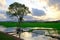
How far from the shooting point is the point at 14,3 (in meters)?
21.8

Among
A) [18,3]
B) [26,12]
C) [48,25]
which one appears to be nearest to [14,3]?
[18,3]

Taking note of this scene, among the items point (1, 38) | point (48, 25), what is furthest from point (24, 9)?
point (1, 38)

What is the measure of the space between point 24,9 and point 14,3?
1.61 m

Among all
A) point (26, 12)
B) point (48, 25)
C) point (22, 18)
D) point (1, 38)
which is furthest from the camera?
point (48, 25)

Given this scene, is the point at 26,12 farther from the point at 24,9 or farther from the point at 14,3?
the point at 14,3

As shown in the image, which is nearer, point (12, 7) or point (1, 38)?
point (1, 38)

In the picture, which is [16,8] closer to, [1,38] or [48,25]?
[48,25]

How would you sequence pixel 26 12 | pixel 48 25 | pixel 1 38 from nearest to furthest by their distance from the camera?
Result: pixel 1 38 < pixel 26 12 < pixel 48 25

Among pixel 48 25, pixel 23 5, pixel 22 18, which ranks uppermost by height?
pixel 23 5

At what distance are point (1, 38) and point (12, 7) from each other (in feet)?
34.8

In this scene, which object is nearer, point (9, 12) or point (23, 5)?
point (23, 5)

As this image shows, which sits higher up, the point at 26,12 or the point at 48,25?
the point at 26,12

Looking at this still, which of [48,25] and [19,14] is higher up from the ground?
[19,14]

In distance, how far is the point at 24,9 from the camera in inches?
892
